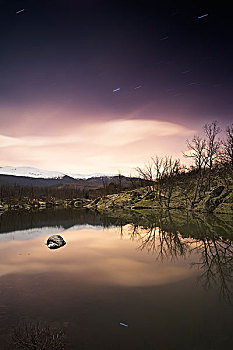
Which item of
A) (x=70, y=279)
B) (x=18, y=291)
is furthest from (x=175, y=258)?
(x=18, y=291)

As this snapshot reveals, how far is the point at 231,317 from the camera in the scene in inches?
219

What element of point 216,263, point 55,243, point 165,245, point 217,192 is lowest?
point 55,243

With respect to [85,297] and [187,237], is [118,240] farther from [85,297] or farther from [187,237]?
[85,297]

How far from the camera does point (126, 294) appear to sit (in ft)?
23.6

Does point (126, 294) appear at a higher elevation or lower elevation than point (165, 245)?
lower

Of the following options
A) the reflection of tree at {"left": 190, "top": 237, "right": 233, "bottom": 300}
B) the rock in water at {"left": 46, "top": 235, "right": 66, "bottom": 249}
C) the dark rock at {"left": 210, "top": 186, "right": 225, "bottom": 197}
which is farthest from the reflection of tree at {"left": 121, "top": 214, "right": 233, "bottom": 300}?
the dark rock at {"left": 210, "top": 186, "right": 225, "bottom": 197}

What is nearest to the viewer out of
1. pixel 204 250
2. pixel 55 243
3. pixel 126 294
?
pixel 126 294

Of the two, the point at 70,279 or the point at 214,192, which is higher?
the point at 214,192

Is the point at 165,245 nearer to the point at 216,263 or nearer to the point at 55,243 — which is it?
the point at 216,263

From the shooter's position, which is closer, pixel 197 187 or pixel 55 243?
pixel 55 243

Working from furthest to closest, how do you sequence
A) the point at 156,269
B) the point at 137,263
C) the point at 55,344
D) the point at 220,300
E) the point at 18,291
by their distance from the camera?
the point at 137,263, the point at 156,269, the point at 18,291, the point at 220,300, the point at 55,344

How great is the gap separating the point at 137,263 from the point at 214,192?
30.1 metres

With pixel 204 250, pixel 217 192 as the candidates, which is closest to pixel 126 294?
pixel 204 250

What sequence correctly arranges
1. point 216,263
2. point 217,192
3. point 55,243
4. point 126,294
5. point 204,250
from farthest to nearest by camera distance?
point 217,192
point 55,243
point 204,250
point 216,263
point 126,294
